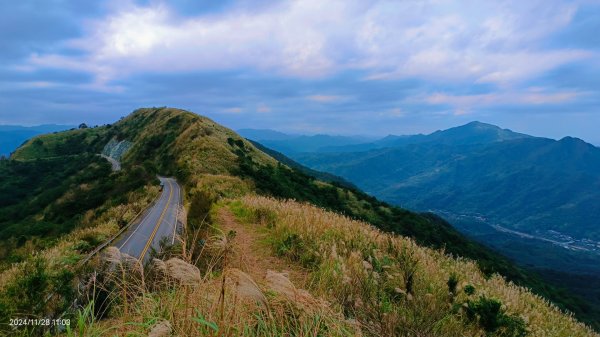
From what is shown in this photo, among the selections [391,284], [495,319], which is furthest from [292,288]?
[495,319]

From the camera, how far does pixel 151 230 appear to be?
2355 centimetres

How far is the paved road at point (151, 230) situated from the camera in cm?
1847

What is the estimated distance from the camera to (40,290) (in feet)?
23.1

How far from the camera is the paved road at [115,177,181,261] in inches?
727

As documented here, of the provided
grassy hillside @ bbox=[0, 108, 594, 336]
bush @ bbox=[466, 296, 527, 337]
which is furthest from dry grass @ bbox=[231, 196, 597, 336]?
bush @ bbox=[466, 296, 527, 337]

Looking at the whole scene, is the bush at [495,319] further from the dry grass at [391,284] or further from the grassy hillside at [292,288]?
the dry grass at [391,284]

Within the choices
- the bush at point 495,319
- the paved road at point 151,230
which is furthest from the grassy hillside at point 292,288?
the paved road at point 151,230

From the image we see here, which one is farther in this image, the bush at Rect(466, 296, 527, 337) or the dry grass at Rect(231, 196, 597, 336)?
the bush at Rect(466, 296, 527, 337)

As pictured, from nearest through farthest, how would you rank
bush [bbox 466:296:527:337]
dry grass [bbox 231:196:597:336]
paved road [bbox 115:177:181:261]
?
1. dry grass [bbox 231:196:597:336]
2. bush [bbox 466:296:527:337]
3. paved road [bbox 115:177:181:261]

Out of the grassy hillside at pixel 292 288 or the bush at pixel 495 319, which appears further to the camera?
the bush at pixel 495 319

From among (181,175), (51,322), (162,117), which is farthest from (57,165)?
(51,322)

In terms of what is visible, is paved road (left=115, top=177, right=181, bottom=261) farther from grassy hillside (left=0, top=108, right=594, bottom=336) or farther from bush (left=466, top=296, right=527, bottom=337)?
bush (left=466, top=296, right=527, bottom=337)

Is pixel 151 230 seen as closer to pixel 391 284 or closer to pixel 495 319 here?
pixel 391 284

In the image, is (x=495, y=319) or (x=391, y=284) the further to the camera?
(x=391, y=284)
